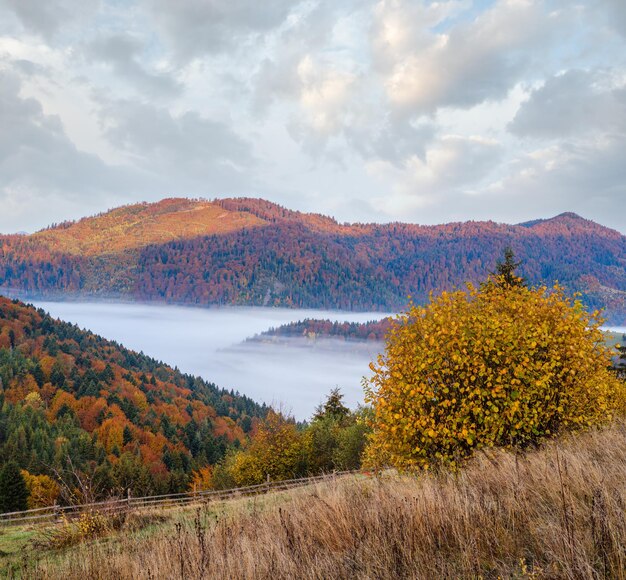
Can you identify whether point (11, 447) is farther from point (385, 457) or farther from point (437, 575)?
point (437, 575)

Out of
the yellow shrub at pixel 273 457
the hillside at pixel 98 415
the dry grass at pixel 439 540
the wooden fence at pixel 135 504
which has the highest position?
the dry grass at pixel 439 540

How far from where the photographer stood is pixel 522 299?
14.1 m

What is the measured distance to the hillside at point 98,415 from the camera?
96.0 m

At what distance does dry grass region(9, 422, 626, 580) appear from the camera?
3914 mm

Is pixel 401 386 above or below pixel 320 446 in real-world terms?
above

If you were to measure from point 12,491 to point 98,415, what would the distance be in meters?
83.3

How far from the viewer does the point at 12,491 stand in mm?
59094

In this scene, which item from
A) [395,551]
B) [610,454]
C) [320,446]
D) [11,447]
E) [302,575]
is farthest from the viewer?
[11,447]

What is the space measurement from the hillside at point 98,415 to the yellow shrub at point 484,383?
6279cm

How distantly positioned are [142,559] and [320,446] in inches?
2135

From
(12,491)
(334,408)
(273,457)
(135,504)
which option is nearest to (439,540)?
(135,504)

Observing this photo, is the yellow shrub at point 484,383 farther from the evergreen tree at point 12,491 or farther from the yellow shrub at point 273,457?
the evergreen tree at point 12,491

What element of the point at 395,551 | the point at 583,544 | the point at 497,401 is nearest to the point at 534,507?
the point at 583,544

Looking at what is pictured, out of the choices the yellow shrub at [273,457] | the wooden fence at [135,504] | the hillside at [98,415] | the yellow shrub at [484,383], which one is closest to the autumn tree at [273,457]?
the yellow shrub at [273,457]
